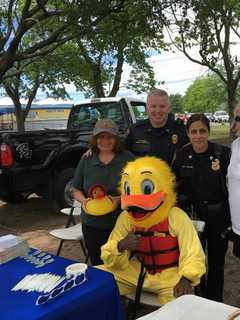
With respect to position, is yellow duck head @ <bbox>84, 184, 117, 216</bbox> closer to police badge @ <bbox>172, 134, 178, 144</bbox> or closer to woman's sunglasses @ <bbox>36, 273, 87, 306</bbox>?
police badge @ <bbox>172, 134, 178, 144</bbox>

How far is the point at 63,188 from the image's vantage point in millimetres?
6906

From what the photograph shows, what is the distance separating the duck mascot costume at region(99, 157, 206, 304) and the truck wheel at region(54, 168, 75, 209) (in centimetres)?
395

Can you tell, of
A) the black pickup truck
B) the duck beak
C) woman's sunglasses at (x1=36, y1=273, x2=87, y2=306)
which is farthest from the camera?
the black pickup truck

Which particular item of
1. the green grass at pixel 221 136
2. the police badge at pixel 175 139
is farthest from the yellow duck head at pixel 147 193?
the green grass at pixel 221 136

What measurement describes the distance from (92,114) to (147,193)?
6.15m

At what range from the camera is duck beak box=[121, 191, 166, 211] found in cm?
273

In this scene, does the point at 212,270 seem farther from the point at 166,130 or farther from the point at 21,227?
the point at 21,227

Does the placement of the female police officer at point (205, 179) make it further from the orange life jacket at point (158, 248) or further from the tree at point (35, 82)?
the tree at point (35, 82)

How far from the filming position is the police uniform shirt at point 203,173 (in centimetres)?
311

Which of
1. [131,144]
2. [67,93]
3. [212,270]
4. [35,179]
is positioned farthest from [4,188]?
[67,93]

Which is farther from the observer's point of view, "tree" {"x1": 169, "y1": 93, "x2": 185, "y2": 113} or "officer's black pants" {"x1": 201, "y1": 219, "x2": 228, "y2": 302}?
"tree" {"x1": 169, "y1": 93, "x2": 185, "y2": 113}

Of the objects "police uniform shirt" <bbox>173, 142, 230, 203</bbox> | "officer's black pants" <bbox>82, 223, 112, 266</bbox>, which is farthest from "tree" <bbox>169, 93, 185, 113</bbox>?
"police uniform shirt" <bbox>173, 142, 230, 203</bbox>

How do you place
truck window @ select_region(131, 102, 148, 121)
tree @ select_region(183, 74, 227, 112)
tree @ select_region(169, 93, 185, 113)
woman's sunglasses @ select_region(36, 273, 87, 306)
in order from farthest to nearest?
tree @ select_region(169, 93, 185, 113)
tree @ select_region(183, 74, 227, 112)
truck window @ select_region(131, 102, 148, 121)
woman's sunglasses @ select_region(36, 273, 87, 306)

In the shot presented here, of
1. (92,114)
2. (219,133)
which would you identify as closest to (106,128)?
(92,114)
